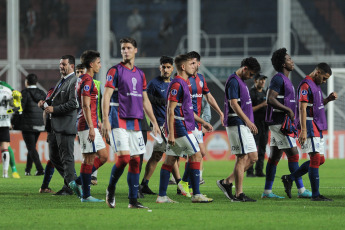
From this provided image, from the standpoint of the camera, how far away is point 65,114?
1066 centimetres

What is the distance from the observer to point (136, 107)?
28.7ft

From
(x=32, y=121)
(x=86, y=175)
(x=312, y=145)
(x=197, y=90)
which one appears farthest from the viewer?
(x=32, y=121)

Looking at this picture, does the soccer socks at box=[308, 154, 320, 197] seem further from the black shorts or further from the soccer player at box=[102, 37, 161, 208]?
the black shorts

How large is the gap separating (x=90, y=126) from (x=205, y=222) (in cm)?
A: 242

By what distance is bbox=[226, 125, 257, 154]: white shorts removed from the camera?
971 cm

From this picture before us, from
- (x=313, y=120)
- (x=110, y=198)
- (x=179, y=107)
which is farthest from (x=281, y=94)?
(x=110, y=198)

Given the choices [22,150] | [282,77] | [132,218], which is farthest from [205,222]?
[22,150]

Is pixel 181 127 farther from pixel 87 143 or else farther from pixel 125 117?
pixel 87 143

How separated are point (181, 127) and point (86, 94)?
1.23 metres

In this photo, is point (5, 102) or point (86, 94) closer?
point (86, 94)

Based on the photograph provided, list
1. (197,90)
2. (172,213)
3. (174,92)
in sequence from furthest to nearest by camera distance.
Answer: (197,90), (174,92), (172,213)

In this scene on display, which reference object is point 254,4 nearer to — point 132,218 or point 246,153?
point 246,153

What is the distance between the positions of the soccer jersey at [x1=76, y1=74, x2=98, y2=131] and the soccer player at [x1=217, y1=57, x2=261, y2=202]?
66.7 inches

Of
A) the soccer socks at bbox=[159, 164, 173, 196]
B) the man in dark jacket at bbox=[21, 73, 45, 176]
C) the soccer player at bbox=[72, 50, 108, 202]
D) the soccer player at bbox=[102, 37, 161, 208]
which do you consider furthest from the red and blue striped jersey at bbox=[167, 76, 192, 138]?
the man in dark jacket at bbox=[21, 73, 45, 176]
